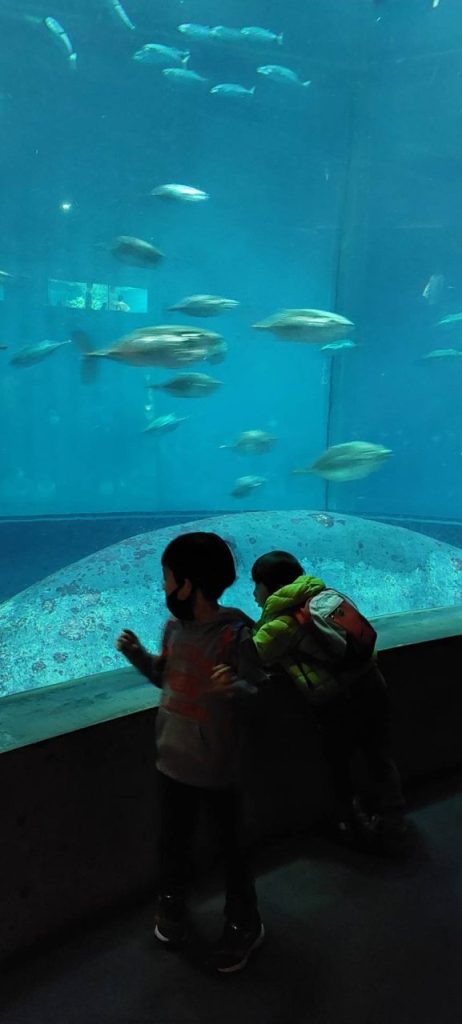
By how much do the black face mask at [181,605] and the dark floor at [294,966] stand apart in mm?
883

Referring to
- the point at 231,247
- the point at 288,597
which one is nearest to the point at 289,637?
the point at 288,597

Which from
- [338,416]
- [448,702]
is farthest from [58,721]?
[338,416]

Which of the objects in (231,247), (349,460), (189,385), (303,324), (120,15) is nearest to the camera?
(303,324)

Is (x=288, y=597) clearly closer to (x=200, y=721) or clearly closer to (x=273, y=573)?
(x=273, y=573)

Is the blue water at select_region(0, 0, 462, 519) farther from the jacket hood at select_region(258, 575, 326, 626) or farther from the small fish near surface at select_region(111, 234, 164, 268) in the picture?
the jacket hood at select_region(258, 575, 326, 626)

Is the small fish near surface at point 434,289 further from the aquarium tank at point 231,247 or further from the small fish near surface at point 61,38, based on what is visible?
the small fish near surface at point 61,38

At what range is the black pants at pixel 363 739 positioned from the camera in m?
2.21

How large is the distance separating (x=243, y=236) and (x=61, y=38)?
4.83m

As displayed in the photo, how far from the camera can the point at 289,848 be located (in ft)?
7.14

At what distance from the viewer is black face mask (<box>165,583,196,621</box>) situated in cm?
162

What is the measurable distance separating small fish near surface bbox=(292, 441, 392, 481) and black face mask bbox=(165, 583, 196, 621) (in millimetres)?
4420

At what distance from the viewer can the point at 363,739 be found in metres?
2.29

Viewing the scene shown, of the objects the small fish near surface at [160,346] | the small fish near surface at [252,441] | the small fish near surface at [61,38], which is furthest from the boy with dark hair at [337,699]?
the small fish near surface at [61,38]

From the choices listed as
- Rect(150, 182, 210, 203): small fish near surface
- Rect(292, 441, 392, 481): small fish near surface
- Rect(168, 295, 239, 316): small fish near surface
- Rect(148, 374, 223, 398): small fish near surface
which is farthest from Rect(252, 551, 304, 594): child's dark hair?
Rect(150, 182, 210, 203): small fish near surface
